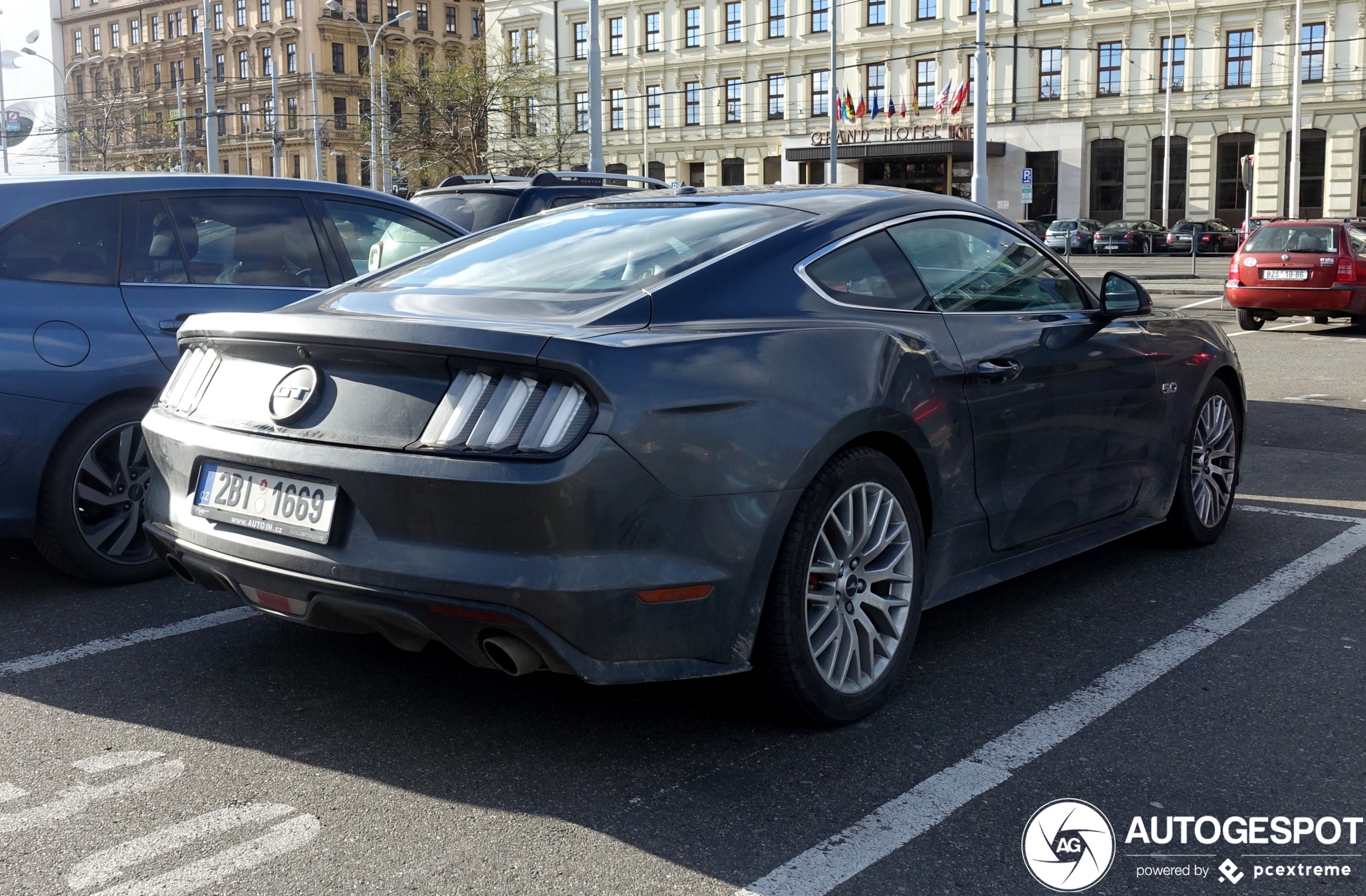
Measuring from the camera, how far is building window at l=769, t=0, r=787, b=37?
59.8 meters

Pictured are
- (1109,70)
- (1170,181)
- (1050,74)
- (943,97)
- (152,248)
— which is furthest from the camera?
(943,97)

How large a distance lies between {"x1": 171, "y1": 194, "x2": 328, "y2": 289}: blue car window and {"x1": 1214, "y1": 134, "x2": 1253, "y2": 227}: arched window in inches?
2037

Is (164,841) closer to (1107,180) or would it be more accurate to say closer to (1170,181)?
(1170,181)

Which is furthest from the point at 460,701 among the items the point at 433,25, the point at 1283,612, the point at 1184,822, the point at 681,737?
the point at 433,25

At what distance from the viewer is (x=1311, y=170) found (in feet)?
169

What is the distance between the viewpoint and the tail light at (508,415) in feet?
9.98

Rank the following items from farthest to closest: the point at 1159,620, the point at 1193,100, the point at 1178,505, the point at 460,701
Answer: the point at 1193,100
the point at 1178,505
the point at 1159,620
the point at 460,701

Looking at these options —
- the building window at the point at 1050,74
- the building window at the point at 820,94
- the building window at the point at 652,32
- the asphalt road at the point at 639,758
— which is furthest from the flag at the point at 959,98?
the asphalt road at the point at 639,758

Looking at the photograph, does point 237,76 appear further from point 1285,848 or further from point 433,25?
point 1285,848

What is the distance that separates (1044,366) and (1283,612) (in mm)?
1275

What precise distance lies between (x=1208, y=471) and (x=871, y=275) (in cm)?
237

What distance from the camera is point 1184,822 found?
308 centimetres

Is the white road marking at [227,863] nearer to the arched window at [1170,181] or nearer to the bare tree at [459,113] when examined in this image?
the bare tree at [459,113]

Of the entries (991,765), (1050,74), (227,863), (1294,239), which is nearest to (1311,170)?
(1050,74)
